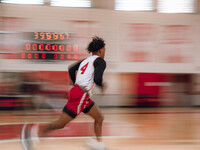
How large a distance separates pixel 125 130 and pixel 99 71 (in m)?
2.50

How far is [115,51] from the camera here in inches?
316

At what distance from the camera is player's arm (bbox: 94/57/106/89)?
11.6 ft

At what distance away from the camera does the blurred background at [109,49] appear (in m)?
7.64

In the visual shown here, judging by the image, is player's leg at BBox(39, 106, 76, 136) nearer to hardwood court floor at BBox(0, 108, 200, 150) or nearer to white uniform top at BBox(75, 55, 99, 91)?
white uniform top at BBox(75, 55, 99, 91)

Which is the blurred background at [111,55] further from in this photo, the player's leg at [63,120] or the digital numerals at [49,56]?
the player's leg at [63,120]

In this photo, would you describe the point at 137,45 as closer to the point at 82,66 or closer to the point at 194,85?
the point at 194,85

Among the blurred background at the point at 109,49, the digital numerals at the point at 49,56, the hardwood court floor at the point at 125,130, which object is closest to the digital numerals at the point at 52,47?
the blurred background at the point at 109,49

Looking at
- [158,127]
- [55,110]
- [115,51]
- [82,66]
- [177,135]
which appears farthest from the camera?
[115,51]

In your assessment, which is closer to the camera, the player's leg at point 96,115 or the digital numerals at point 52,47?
the player's leg at point 96,115

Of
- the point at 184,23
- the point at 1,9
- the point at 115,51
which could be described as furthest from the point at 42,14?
the point at 184,23

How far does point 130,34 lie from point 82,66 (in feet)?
15.1

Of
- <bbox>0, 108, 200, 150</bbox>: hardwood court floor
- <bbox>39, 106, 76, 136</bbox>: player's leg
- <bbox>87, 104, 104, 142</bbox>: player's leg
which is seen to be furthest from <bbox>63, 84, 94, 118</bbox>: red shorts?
<bbox>0, 108, 200, 150</bbox>: hardwood court floor

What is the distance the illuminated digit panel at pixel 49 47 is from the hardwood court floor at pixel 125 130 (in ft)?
5.10

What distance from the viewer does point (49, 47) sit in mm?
7711
